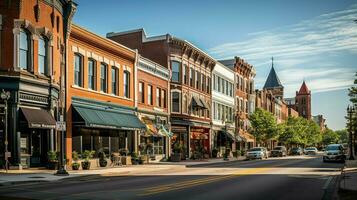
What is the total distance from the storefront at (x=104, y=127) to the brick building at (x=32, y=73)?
2941 mm

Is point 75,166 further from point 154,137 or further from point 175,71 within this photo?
point 175,71

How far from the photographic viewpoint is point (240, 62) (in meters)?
74.6

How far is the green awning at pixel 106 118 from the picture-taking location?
106 ft

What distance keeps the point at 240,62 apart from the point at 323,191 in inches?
2302

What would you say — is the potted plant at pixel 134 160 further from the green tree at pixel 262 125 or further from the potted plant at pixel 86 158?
the green tree at pixel 262 125

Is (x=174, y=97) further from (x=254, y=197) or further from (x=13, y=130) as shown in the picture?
(x=254, y=197)

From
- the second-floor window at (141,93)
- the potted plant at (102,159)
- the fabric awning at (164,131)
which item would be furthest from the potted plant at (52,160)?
the fabric awning at (164,131)

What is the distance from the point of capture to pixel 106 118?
115 feet

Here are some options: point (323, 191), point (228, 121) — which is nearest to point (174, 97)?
point (228, 121)

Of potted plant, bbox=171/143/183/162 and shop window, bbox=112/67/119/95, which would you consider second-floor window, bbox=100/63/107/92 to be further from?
potted plant, bbox=171/143/183/162

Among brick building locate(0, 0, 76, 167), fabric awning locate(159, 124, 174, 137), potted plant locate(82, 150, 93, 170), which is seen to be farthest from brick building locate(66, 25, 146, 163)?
fabric awning locate(159, 124, 174, 137)

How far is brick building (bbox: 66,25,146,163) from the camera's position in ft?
107

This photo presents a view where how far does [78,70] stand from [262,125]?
44580mm

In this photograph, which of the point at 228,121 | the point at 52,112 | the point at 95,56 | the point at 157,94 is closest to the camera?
the point at 52,112
